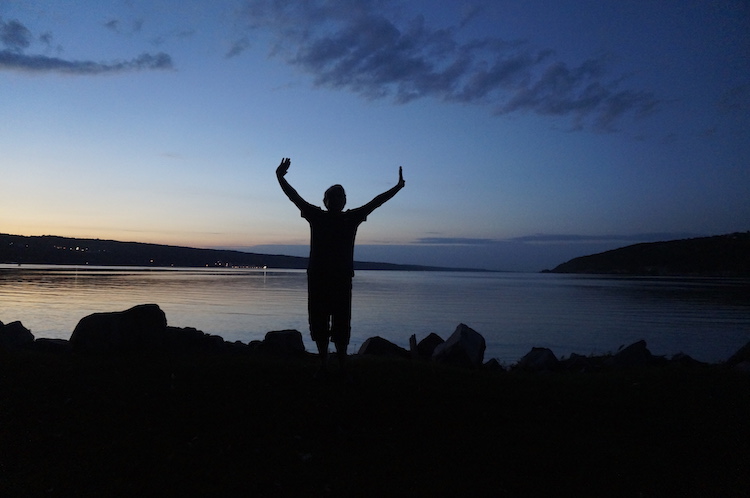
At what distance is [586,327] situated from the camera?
1132 inches

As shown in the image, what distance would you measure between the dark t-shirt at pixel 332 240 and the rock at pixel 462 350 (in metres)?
5.64

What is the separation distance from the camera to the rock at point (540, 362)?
14086mm

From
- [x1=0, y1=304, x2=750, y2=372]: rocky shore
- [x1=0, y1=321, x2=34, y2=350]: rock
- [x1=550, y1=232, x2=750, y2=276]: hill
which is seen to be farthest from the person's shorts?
[x1=550, y1=232, x2=750, y2=276]: hill

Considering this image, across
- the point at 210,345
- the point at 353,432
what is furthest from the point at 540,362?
the point at 353,432

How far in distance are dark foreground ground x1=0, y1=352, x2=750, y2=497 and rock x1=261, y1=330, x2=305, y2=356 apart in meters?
2.31

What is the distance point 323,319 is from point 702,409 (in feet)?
20.7

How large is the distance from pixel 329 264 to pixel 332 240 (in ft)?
1.29

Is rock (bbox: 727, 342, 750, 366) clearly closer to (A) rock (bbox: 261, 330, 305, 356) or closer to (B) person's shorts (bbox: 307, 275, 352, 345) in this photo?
(B) person's shorts (bbox: 307, 275, 352, 345)

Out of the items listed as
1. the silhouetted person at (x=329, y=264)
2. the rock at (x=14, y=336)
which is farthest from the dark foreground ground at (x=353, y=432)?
the rock at (x=14, y=336)

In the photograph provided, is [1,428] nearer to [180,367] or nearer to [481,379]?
[180,367]

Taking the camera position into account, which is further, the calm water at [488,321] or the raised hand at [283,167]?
the calm water at [488,321]

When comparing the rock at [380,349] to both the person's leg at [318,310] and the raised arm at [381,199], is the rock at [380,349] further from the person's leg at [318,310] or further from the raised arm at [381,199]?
the raised arm at [381,199]

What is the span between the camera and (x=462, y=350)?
13070 mm

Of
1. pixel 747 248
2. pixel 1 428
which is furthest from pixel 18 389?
pixel 747 248
